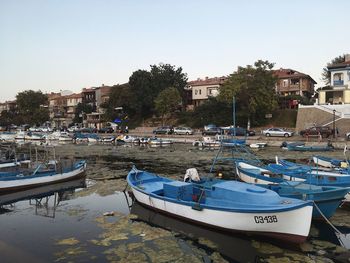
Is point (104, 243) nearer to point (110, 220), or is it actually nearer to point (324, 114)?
point (110, 220)

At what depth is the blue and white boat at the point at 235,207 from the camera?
12.5m

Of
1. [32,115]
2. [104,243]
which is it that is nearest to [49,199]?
[104,243]

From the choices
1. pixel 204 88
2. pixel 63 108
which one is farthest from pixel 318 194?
pixel 63 108

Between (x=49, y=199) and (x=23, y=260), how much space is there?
9.31 m

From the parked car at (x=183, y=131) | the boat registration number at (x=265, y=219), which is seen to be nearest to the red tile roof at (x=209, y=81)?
the parked car at (x=183, y=131)

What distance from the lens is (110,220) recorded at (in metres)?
16.3

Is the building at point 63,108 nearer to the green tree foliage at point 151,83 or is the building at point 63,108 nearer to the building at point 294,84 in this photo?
the green tree foliage at point 151,83

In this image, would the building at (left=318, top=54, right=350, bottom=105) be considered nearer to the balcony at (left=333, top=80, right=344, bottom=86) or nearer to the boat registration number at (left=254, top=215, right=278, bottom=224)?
the balcony at (left=333, top=80, right=344, bottom=86)

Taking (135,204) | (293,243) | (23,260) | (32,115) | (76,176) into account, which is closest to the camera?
(23,260)

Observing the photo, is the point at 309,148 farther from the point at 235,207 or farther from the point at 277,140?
the point at 235,207

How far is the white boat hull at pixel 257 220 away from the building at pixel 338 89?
51918 mm

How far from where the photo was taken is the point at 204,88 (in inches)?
3474

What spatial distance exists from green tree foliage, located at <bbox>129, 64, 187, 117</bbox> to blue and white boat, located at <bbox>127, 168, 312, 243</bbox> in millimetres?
67370

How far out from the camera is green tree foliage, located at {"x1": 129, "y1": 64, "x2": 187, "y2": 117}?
84.1 m
